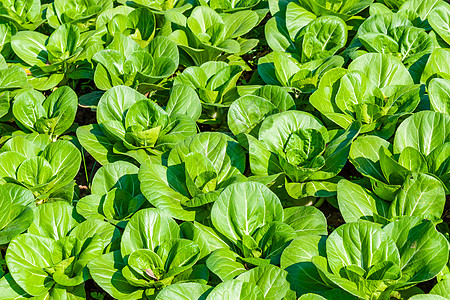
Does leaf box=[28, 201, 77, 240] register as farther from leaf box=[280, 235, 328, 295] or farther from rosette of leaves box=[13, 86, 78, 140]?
leaf box=[280, 235, 328, 295]

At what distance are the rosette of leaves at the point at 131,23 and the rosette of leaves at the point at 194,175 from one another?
7.61 feet

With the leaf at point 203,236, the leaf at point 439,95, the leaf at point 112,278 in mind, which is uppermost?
→ the leaf at point 439,95

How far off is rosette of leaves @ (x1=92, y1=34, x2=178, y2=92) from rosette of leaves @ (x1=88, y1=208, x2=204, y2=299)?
1.97 meters

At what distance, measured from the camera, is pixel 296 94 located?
195 inches

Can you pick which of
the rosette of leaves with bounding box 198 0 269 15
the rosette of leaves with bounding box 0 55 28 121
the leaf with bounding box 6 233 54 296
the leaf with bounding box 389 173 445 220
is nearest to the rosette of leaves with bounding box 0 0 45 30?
the rosette of leaves with bounding box 0 55 28 121

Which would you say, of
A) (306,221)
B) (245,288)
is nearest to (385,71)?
(306,221)

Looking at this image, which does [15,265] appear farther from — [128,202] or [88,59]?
[88,59]

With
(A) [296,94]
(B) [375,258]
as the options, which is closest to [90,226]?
(B) [375,258]

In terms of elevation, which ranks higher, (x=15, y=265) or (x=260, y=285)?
(x=260, y=285)

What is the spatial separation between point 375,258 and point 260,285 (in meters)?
0.80

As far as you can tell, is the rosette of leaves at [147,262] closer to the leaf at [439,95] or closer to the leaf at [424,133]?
the leaf at [424,133]

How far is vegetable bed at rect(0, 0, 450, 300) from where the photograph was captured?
10.8 feet

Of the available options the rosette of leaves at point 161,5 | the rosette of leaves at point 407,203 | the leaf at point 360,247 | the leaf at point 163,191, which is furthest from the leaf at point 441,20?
the leaf at point 163,191

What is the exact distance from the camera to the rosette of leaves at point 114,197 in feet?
13.0
